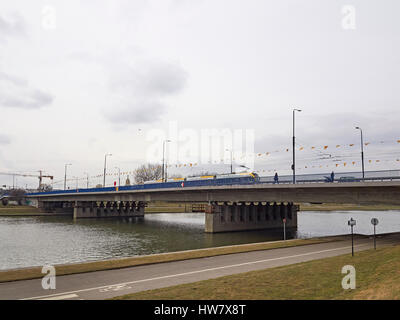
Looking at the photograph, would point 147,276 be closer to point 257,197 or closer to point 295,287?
point 295,287

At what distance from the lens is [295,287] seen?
1415cm

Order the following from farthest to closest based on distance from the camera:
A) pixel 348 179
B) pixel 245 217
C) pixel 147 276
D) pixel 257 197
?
pixel 245 217 < pixel 257 197 < pixel 348 179 < pixel 147 276

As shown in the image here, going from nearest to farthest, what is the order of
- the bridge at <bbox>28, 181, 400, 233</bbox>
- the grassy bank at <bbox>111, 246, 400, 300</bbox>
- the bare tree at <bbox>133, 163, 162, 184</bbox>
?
the grassy bank at <bbox>111, 246, 400, 300</bbox>
the bridge at <bbox>28, 181, 400, 233</bbox>
the bare tree at <bbox>133, 163, 162, 184</bbox>

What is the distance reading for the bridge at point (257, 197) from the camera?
119 feet

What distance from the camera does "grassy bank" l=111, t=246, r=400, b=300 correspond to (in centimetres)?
1240

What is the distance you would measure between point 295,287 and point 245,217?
44.7 metres


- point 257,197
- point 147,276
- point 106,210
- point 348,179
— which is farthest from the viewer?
point 106,210

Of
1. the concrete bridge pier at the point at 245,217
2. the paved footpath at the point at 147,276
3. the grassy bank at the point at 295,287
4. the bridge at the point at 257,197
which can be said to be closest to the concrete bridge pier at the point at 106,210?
the bridge at the point at 257,197

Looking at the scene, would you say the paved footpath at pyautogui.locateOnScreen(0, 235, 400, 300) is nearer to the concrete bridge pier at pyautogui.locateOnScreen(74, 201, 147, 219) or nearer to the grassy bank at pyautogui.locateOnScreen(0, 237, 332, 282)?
the grassy bank at pyautogui.locateOnScreen(0, 237, 332, 282)

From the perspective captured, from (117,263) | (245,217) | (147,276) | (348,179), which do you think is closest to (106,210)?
(245,217)

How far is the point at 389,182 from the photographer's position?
33.6 m

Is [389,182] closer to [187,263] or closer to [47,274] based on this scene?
[187,263]

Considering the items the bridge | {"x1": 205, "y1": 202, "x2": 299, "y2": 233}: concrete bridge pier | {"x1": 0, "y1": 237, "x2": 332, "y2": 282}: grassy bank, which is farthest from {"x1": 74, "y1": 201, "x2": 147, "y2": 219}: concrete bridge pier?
{"x1": 0, "y1": 237, "x2": 332, "y2": 282}: grassy bank
